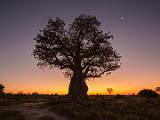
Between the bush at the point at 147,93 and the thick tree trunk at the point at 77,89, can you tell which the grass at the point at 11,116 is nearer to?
the thick tree trunk at the point at 77,89

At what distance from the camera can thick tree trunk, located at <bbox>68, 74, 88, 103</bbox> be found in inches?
1549

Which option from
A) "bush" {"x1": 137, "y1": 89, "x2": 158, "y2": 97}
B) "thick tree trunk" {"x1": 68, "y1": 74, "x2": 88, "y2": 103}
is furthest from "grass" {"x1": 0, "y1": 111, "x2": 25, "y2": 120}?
"bush" {"x1": 137, "y1": 89, "x2": 158, "y2": 97}

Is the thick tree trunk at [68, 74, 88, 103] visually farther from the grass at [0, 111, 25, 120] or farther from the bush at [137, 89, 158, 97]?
the bush at [137, 89, 158, 97]

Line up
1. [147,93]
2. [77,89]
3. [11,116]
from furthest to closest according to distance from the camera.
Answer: [147,93] → [77,89] → [11,116]

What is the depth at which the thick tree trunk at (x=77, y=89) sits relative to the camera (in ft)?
129

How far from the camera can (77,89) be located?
39.9m

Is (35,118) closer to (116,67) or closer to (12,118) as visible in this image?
(12,118)

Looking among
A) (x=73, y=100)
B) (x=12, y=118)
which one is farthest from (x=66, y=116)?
(x=73, y=100)

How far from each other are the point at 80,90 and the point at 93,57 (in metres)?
5.78

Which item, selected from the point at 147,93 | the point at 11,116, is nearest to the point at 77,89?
the point at 11,116

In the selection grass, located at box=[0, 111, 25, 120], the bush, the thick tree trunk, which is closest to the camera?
grass, located at box=[0, 111, 25, 120]

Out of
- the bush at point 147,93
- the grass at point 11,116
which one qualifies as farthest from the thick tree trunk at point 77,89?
the bush at point 147,93

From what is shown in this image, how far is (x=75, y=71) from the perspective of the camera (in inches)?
1587

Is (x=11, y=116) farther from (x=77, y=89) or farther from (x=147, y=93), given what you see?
(x=147, y=93)
